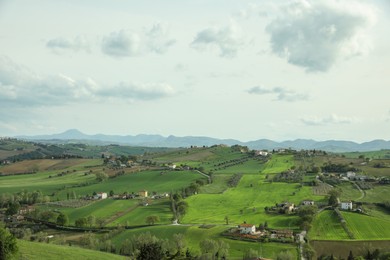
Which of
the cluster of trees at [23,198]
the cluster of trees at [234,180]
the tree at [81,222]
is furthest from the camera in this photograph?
the cluster of trees at [234,180]

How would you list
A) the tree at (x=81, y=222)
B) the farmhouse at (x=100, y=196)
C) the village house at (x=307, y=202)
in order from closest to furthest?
the tree at (x=81, y=222) → the village house at (x=307, y=202) → the farmhouse at (x=100, y=196)

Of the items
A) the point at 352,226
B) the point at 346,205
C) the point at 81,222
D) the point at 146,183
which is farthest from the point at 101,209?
the point at 352,226

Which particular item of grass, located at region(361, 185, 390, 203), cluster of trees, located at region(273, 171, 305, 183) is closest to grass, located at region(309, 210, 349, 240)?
grass, located at region(361, 185, 390, 203)

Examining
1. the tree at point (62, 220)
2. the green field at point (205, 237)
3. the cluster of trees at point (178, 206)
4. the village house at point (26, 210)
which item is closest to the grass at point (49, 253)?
the green field at point (205, 237)

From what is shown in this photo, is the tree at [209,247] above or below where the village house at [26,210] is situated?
above

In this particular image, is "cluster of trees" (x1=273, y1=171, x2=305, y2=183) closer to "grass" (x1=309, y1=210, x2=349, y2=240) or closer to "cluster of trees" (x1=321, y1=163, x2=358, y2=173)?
"cluster of trees" (x1=321, y1=163, x2=358, y2=173)

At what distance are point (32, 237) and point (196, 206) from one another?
49.4m

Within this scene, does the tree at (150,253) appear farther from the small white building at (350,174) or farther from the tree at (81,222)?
the small white building at (350,174)

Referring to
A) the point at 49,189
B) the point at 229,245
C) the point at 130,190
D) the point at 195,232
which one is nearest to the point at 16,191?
the point at 49,189

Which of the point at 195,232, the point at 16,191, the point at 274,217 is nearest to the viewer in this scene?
the point at 195,232

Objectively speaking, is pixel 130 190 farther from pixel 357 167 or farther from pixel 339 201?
pixel 357 167

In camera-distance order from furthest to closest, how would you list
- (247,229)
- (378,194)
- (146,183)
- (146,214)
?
(146,183) → (378,194) → (146,214) → (247,229)

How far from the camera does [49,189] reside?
166 m

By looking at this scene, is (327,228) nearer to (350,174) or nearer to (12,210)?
(350,174)
